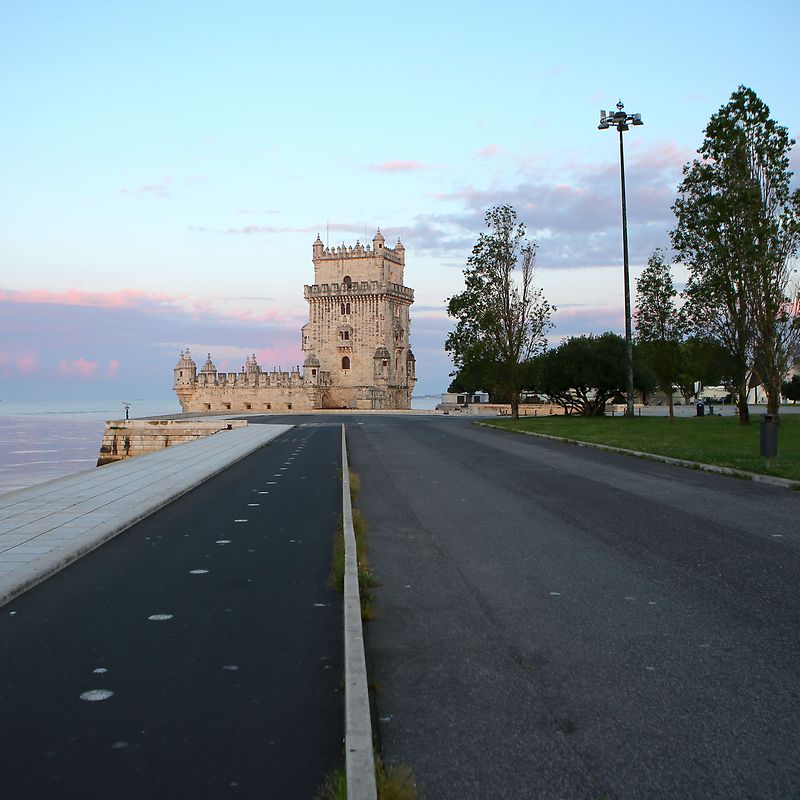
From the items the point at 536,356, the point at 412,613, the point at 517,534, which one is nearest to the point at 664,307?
the point at 536,356

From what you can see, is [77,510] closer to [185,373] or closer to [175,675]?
[175,675]

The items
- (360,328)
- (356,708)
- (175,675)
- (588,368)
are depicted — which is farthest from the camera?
(360,328)

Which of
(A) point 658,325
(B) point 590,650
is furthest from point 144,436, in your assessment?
(B) point 590,650

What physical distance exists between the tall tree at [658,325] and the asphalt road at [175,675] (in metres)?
34.5

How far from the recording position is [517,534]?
402 inches

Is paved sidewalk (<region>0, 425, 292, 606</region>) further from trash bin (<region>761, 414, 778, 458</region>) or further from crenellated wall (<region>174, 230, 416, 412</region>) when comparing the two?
crenellated wall (<region>174, 230, 416, 412</region>)

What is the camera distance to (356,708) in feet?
14.1

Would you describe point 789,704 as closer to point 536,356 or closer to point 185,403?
point 536,356

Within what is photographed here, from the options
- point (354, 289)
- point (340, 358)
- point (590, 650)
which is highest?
point (354, 289)

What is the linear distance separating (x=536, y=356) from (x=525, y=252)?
646 cm

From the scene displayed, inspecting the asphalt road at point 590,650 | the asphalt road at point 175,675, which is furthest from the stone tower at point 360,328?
the asphalt road at point 175,675

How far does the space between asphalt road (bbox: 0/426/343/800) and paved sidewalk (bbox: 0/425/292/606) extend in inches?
10.3

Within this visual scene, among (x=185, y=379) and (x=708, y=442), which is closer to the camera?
(x=708, y=442)

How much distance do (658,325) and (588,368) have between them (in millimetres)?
A: 11906
